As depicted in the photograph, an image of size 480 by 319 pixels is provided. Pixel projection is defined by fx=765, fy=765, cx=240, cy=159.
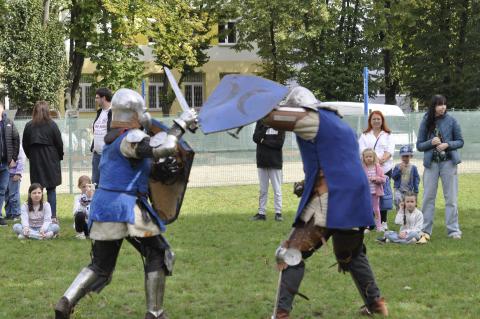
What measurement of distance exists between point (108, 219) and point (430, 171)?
5.15m

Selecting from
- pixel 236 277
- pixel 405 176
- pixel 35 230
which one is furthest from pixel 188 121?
pixel 405 176

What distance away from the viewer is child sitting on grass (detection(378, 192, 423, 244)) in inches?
368

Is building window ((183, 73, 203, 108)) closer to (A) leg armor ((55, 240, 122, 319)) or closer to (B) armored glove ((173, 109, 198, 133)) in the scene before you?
(A) leg armor ((55, 240, 122, 319))

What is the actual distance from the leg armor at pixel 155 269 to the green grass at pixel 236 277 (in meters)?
0.51

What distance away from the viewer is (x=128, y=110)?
17.9ft

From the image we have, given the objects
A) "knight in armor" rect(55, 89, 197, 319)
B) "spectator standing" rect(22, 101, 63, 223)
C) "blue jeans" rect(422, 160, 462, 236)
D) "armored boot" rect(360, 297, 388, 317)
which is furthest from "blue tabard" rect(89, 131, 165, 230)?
"spectator standing" rect(22, 101, 63, 223)

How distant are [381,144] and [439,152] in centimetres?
118

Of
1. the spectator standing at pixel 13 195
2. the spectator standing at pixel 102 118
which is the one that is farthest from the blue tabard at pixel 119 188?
the spectator standing at pixel 13 195

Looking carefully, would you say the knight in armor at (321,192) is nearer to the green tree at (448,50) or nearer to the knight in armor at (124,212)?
the knight in armor at (124,212)

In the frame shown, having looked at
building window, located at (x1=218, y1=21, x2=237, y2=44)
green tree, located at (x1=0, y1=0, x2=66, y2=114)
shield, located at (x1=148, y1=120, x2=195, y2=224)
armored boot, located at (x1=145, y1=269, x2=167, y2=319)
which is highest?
building window, located at (x1=218, y1=21, x2=237, y2=44)

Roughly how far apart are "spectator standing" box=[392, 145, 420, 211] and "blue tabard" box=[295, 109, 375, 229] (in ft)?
17.4

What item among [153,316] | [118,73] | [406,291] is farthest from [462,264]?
[118,73]

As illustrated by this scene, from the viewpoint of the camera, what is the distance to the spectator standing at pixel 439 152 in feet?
29.9

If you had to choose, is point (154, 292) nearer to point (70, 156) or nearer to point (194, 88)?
point (70, 156)
